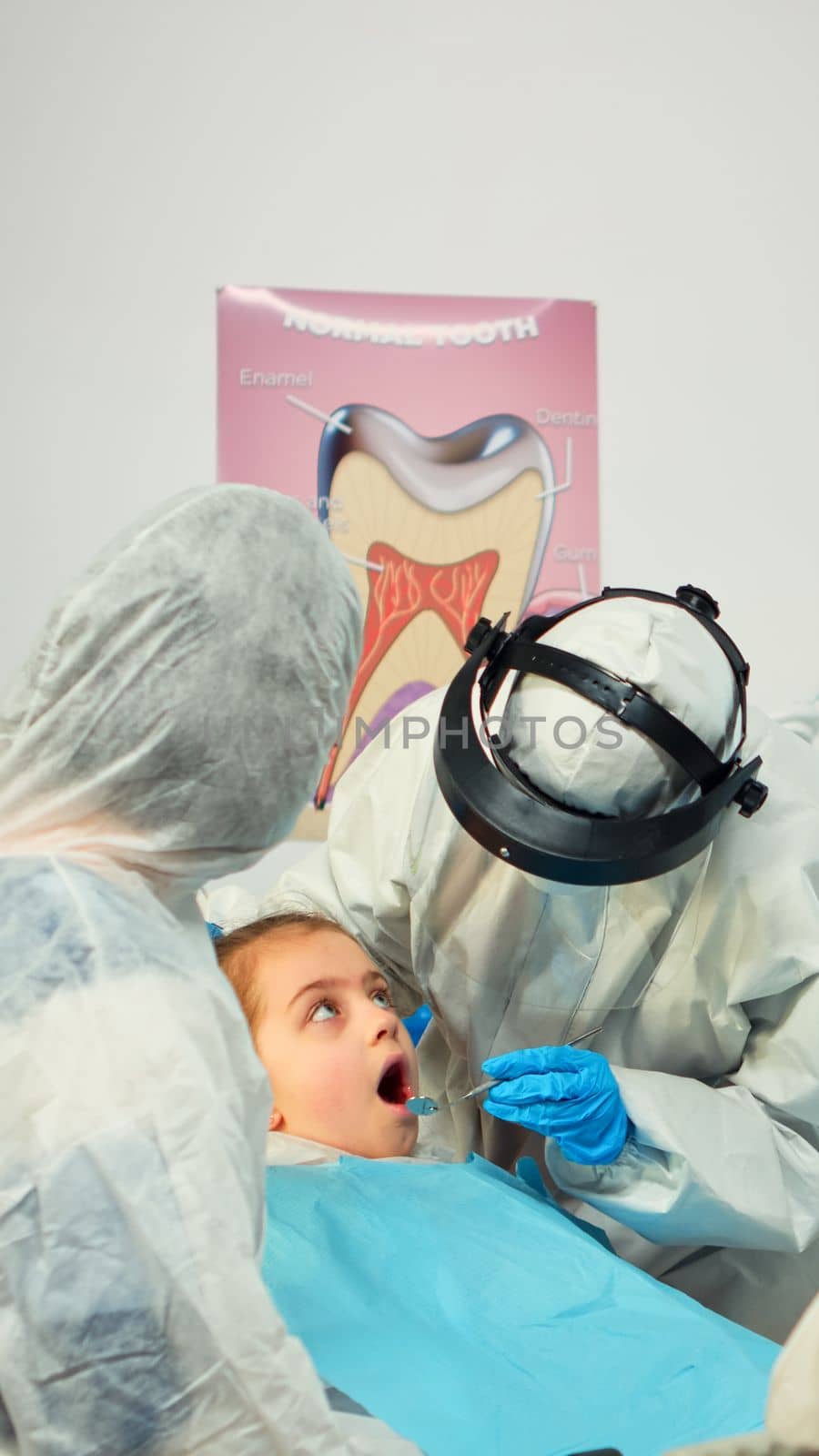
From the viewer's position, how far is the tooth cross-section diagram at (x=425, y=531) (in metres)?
3.09

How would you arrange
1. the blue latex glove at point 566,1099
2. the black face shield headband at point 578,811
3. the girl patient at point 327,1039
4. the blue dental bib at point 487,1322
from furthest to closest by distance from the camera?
the girl patient at point 327,1039, the blue latex glove at point 566,1099, the black face shield headband at point 578,811, the blue dental bib at point 487,1322

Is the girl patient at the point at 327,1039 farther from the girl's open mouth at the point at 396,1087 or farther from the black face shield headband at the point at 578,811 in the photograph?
the black face shield headband at the point at 578,811

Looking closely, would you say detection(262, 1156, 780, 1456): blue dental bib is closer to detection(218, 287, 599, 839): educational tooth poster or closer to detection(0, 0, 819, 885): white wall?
detection(218, 287, 599, 839): educational tooth poster

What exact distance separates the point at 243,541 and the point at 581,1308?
36.8 inches

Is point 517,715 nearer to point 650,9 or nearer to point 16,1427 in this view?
point 16,1427

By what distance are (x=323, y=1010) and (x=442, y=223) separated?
7.15 feet

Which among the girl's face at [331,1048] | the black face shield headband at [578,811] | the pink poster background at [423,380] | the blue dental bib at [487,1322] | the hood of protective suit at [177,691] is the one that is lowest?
the blue dental bib at [487,1322]

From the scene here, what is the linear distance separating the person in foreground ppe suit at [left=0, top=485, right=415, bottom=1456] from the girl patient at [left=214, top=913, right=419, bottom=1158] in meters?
0.73

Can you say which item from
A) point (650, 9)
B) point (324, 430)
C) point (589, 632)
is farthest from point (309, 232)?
point (589, 632)

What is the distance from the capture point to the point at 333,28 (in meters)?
3.10

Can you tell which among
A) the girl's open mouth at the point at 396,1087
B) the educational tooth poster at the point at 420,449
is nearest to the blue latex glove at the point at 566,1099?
the girl's open mouth at the point at 396,1087

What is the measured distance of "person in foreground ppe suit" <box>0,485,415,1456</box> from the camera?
763 mm

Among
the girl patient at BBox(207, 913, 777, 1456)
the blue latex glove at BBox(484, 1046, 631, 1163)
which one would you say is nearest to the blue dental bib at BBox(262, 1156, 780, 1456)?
the girl patient at BBox(207, 913, 777, 1456)

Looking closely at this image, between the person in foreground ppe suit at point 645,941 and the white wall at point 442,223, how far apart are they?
1.60 metres
